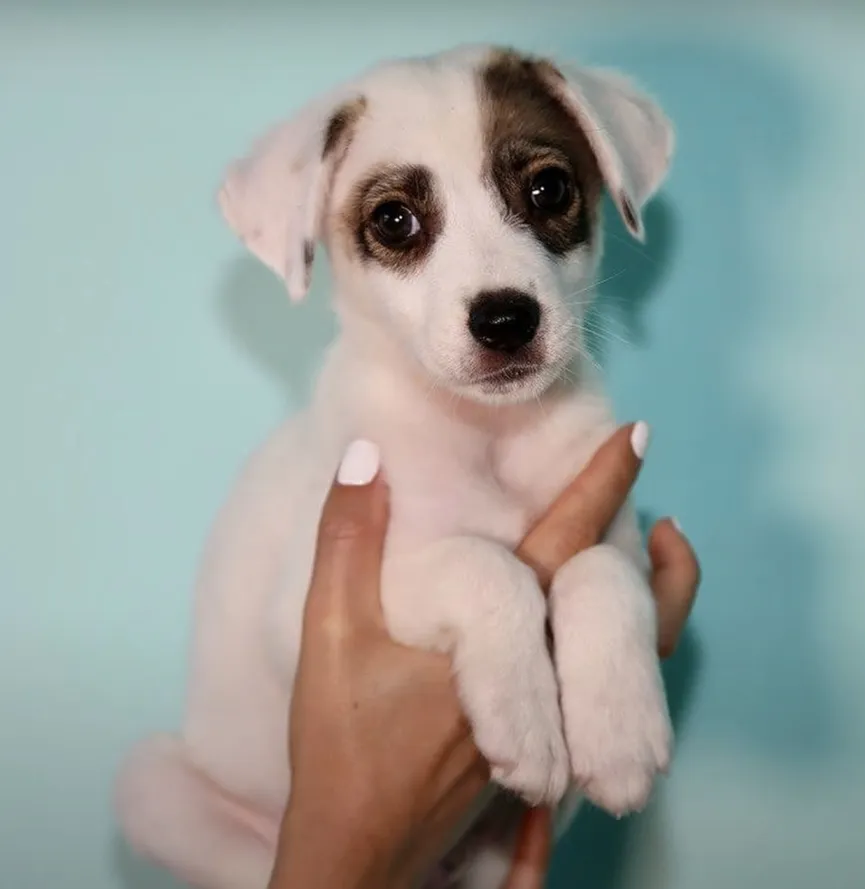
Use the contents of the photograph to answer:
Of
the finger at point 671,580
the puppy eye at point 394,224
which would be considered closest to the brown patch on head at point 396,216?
the puppy eye at point 394,224

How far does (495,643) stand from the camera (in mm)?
1483

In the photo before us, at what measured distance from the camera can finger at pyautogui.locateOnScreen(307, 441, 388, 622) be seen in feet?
5.40

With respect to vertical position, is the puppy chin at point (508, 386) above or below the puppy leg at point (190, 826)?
above

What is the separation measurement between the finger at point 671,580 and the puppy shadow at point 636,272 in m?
0.60

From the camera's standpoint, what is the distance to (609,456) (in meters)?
1.86

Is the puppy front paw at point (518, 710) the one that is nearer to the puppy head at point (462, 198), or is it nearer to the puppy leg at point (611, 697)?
the puppy leg at point (611, 697)

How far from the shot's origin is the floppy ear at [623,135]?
6.13ft

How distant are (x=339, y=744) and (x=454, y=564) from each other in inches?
15.0

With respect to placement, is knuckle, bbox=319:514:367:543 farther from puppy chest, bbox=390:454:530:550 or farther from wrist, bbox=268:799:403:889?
wrist, bbox=268:799:403:889

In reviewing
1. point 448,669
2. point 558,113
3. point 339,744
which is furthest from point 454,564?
point 558,113

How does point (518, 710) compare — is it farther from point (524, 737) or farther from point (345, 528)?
point (345, 528)

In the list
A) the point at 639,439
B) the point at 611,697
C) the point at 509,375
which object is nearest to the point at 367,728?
the point at 611,697

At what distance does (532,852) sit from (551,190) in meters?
1.28

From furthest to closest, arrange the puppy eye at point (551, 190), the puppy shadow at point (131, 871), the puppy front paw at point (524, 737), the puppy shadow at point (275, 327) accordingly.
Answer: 1. the puppy shadow at point (275, 327)
2. the puppy shadow at point (131, 871)
3. the puppy eye at point (551, 190)
4. the puppy front paw at point (524, 737)
